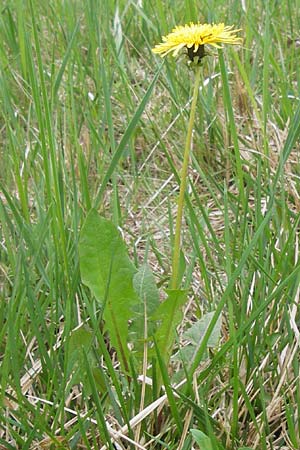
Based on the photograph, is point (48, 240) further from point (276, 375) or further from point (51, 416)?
point (276, 375)

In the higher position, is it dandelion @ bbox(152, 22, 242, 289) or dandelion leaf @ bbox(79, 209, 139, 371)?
dandelion @ bbox(152, 22, 242, 289)

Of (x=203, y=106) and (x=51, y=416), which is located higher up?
(x=203, y=106)

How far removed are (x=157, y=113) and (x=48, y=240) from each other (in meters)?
0.75

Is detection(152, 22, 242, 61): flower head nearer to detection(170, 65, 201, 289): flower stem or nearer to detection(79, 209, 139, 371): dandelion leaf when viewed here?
detection(170, 65, 201, 289): flower stem

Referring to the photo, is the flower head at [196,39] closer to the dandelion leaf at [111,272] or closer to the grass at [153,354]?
the grass at [153,354]

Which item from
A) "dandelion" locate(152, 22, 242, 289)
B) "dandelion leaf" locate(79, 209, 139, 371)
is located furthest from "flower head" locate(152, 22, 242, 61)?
"dandelion leaf" locate(79, 209, 139, 371)

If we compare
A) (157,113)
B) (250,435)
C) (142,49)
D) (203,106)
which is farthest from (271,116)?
(250,435)

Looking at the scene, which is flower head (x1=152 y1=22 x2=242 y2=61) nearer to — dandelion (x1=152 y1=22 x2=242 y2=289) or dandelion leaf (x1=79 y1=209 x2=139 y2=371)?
dandelion (x1=152 y1=22 x2=242 y2=289)

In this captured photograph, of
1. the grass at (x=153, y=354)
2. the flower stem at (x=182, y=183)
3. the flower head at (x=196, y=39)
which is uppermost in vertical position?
the flower head at (x=196, y=39)

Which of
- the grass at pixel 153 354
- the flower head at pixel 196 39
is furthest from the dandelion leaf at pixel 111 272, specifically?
the flower head at pixel 196 39

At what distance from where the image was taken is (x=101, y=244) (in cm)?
96

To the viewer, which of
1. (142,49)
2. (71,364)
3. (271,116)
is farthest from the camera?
(142,49)

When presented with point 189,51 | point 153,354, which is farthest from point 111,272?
point 189,51

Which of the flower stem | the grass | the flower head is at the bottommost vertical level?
the grass
